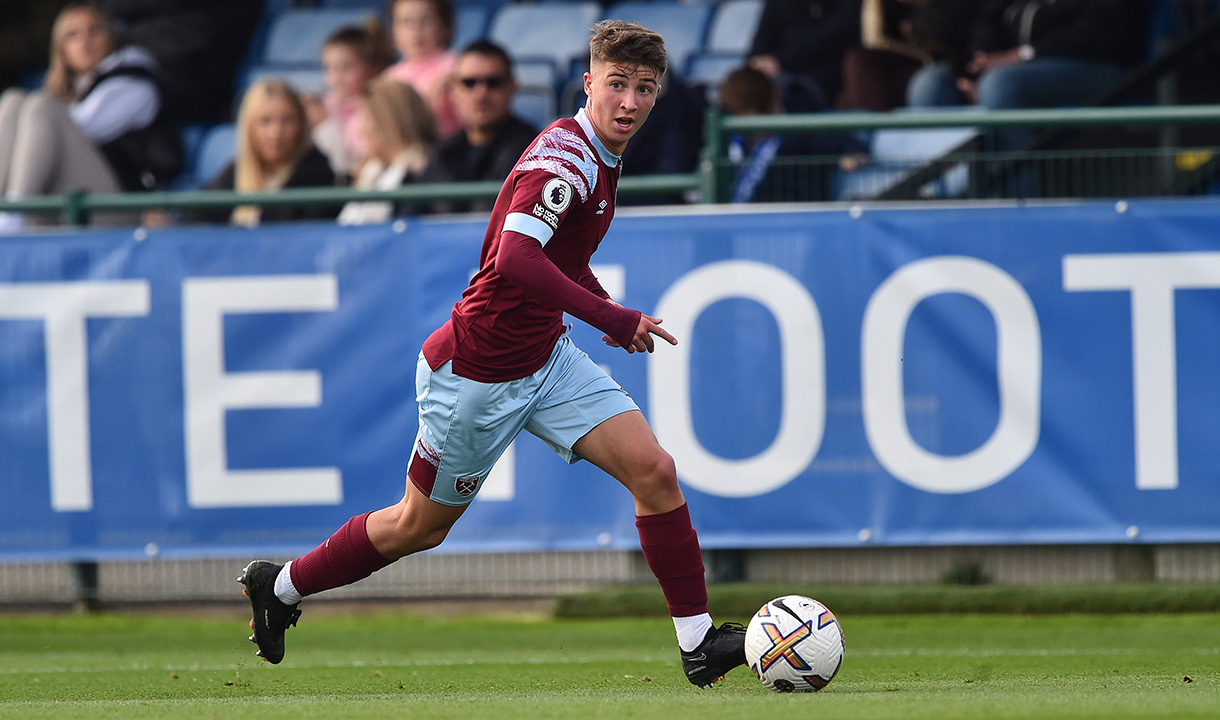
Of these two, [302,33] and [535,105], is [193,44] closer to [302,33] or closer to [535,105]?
[302,33]

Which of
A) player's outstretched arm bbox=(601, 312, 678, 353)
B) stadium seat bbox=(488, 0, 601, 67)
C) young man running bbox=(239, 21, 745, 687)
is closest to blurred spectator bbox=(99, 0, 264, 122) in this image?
stadium seat bbox=(488, 0, 601, 67)

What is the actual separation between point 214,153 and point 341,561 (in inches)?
268

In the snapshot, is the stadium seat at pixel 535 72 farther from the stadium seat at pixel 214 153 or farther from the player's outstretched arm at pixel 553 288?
the player's outstretched arm at pixel 553 288

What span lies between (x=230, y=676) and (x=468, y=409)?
1.61m

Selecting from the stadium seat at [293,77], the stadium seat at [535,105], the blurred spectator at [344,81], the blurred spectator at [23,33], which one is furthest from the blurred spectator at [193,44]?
the stadium seat at [535,105]

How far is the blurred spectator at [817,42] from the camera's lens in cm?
1045

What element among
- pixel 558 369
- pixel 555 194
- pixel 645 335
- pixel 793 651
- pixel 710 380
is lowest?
pixel 793 651

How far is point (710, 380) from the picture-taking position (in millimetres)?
7250

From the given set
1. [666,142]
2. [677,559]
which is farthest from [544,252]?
[666,142]

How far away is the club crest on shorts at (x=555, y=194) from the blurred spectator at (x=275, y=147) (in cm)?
440

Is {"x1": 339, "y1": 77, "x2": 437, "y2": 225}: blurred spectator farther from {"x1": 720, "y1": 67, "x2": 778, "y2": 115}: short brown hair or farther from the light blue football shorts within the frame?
the light blue football shorts

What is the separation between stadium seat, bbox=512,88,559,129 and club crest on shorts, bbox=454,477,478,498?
5.81m

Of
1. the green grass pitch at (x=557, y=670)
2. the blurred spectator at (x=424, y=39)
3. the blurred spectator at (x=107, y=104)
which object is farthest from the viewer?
the blurred spectator at (x=424, y=39)

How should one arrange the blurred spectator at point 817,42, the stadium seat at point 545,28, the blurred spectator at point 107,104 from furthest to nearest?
1. the stadium seat at point 545,28
2. the blurred spectator at point 817,42
3. the blurred spectator at point 107,104
